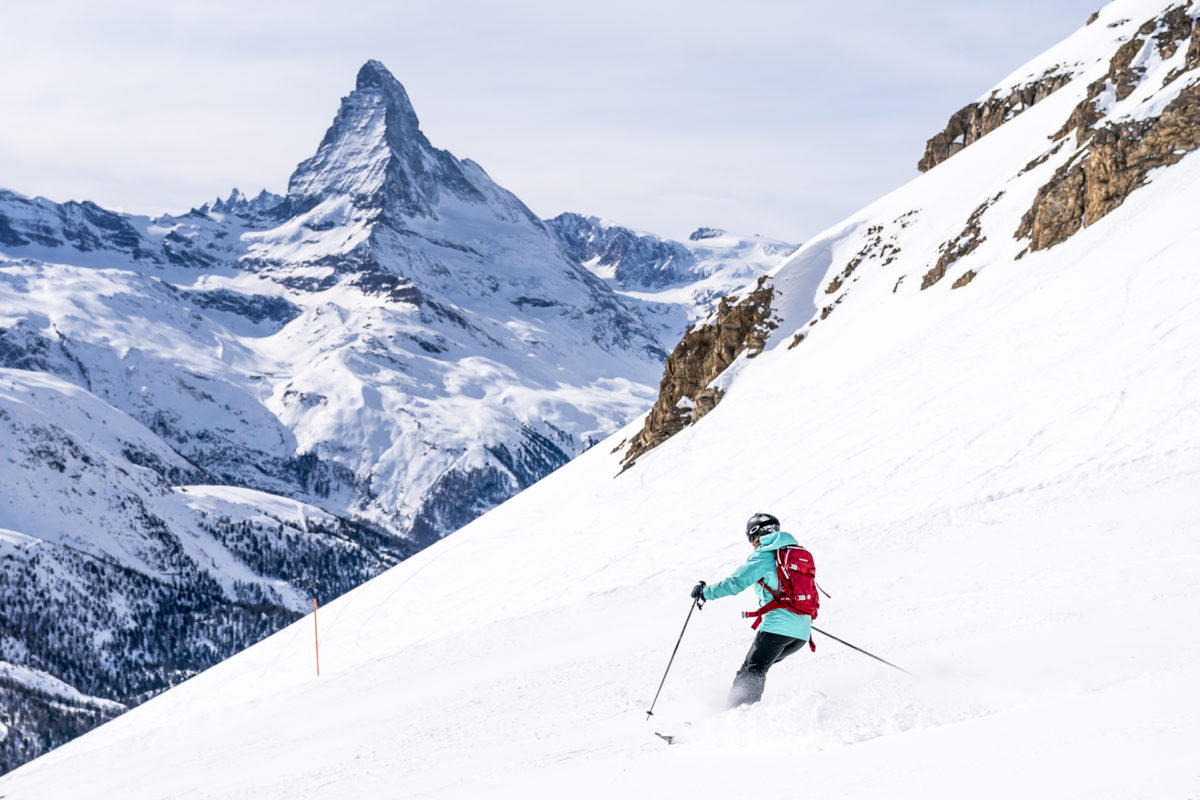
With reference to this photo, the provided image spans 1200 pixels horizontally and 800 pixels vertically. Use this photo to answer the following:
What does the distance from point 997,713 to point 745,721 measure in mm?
2326

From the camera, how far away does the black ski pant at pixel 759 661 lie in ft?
29.5

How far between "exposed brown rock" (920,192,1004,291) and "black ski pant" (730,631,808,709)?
32.4 metres

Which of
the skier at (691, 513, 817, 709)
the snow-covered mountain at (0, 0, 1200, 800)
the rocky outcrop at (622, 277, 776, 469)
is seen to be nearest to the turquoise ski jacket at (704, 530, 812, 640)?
the skier at (691, 513, 817, 709)


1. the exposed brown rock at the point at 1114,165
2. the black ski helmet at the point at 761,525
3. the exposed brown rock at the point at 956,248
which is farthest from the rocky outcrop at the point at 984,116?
the black ski helmet at the point at 761,525

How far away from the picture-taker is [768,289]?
5103cm

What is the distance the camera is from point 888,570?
1491 centimetres

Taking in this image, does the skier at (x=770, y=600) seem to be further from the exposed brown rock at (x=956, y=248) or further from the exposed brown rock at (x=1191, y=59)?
the exposed brown rock at (x=1191, y=59)

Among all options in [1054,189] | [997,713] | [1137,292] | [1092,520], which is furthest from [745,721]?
[1054,189]

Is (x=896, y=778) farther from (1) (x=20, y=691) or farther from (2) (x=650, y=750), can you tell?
(1) (x=20, y=691)

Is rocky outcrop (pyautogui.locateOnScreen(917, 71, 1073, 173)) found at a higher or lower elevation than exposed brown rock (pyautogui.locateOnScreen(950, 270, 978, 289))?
higher

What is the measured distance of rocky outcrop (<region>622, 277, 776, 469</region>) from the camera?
47.0 meters

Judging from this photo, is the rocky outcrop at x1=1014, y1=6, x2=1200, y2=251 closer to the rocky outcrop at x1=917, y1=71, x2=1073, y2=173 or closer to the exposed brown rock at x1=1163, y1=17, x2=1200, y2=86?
the exposed brown rock at x1=1163, y1=17, x2=1200, y2=86

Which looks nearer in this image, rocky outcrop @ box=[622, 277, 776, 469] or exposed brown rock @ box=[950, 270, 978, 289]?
exposed brown rock @ box=[950, 270, 978, 289]

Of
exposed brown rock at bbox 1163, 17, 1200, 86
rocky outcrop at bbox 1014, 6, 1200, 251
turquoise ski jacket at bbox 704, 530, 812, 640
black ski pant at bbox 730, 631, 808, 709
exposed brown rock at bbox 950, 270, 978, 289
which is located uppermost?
exposed brown rock at bbox 1163, 17, 1200, 86
